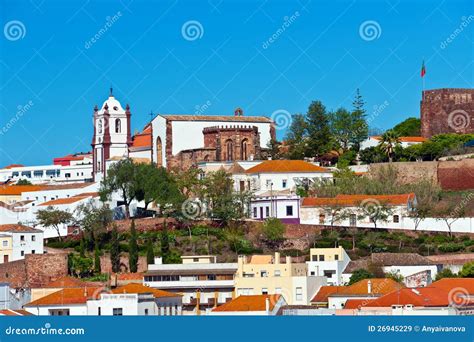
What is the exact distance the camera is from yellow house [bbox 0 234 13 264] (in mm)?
54438

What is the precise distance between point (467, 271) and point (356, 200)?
8.26 metres

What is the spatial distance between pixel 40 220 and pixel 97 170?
9.35 m

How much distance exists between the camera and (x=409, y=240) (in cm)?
5341

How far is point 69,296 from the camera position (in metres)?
44.4

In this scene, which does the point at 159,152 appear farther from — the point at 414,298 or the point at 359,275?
the point at 414,298

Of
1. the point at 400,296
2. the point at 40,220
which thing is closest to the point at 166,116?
the point at 40,220

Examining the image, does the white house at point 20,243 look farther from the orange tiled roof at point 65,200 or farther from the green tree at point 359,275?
the green tree at point 359,275

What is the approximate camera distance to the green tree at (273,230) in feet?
177

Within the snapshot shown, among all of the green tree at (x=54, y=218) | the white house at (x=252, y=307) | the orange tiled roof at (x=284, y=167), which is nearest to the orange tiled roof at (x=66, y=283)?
the white house at (x=252, y=307)

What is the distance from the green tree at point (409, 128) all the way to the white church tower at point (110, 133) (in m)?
11.6

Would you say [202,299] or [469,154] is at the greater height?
[469,154]
